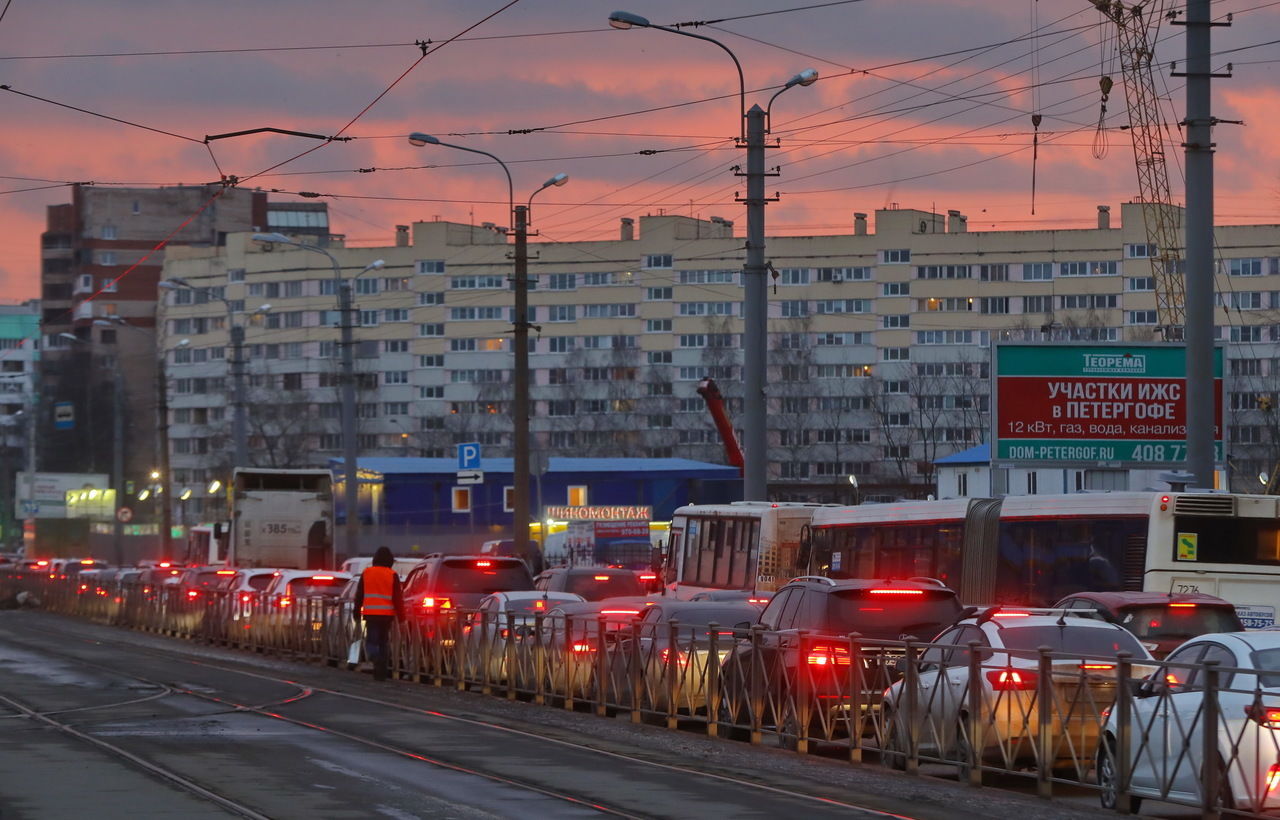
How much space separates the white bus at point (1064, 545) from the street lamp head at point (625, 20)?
914cm

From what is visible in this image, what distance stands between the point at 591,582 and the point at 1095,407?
10.9 meters

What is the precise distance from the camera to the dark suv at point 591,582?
30703mm

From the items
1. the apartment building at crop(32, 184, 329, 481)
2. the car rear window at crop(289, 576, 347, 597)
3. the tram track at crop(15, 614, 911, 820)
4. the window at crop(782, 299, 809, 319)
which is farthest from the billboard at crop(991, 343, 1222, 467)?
the apartment building at crop(32, 184, 329, 481)

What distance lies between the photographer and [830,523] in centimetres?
3444

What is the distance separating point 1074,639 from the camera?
656 inches

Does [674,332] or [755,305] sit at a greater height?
[674,332]

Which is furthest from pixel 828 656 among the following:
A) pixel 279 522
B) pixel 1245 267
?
pixel 1245 267

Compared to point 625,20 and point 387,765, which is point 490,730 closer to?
point 387,765

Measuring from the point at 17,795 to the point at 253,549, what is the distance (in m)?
37.9

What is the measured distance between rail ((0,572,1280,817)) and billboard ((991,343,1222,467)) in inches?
546

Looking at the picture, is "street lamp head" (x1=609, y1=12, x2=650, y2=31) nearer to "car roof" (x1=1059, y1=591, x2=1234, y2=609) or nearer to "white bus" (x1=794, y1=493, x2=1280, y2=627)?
"white bus" (x1=794, y1=493, x2=1280, y2=627)

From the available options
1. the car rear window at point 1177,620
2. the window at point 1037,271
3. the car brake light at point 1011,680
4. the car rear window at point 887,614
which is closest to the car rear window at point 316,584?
the car rear window at point 887,614

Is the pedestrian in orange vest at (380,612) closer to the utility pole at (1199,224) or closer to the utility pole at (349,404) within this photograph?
the utility pole at (1199,224)

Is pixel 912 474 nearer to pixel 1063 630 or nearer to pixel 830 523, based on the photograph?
pixel 830 523
